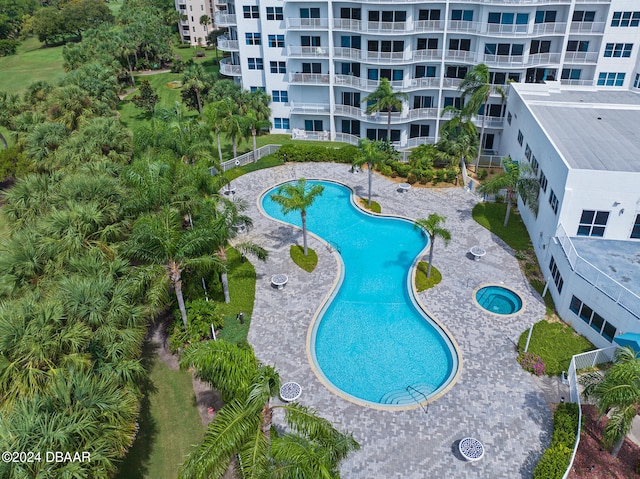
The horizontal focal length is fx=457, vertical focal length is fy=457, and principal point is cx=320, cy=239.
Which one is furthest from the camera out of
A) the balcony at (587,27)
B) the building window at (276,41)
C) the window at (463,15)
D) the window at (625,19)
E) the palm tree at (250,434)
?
the building window at (276,41)

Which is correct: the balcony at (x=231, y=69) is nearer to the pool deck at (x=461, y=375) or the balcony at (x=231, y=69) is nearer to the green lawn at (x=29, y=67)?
the pool deck at (x=461, y=375)

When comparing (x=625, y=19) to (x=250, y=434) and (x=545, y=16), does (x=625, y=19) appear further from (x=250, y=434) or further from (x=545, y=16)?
(x=250, y=434)

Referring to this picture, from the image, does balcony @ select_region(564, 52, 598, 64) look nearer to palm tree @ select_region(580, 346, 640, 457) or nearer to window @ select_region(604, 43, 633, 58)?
window @ select_region(604, 43, 633, 58)

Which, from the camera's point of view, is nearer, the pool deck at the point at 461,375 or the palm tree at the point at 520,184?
the pool deck at the point at 461,375

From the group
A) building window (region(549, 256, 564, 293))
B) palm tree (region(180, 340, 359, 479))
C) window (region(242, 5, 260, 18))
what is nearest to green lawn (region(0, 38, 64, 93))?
window (region(242, 5, 260, 18))

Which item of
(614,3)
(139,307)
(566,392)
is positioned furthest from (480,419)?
(614,3)

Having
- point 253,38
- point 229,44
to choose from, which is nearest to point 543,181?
point 253,38

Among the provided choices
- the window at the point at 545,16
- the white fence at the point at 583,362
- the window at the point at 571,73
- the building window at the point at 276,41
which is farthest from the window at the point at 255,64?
the white fence at the point at 583,362

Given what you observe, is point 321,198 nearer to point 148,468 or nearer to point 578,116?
point 578,116
